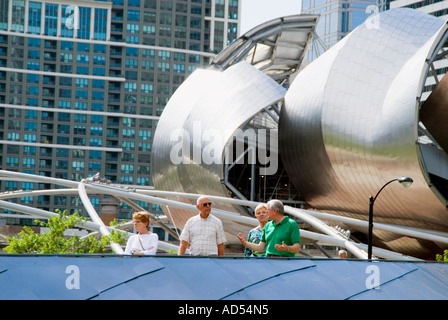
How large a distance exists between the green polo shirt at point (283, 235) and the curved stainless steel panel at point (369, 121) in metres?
18.1

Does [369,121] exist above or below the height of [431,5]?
below

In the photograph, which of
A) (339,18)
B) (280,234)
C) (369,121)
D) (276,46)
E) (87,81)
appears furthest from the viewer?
(339,18)

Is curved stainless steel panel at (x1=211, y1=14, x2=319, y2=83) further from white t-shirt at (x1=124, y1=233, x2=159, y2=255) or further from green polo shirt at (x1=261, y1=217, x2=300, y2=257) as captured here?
green polo shirt at (x1=261, y1=217, x2=300, y2=257)

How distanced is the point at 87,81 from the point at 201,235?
107m

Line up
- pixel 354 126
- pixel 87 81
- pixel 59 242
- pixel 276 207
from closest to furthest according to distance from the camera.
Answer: pixel 276 207, pixel 59 242, pixel 354 126, pixel 87 81

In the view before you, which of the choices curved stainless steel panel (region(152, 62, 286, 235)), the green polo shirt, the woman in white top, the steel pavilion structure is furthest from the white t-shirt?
curved stainless steel panel (region(152, 62, 286, 235))

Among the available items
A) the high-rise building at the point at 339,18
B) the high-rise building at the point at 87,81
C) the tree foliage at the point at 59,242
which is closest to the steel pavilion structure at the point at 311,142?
the tree foliage at the point at 59,242

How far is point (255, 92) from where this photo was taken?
117 feet

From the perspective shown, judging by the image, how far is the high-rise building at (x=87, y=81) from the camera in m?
114

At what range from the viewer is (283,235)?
10.5 meters

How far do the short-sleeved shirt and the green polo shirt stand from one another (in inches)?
34.9

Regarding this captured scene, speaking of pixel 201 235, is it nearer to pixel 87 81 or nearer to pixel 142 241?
pixel 142 241

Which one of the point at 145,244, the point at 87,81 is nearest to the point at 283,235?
the point at 145,244
